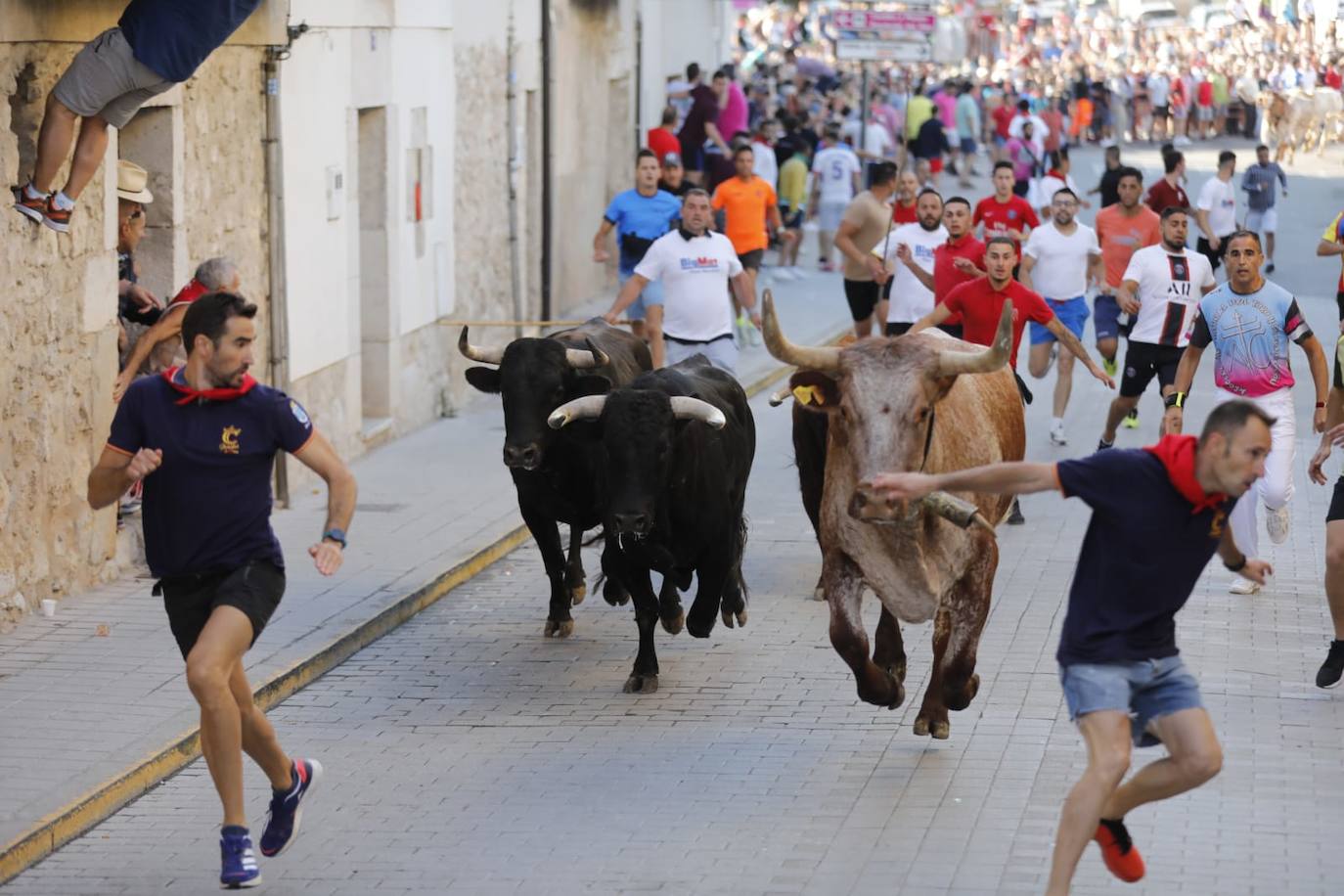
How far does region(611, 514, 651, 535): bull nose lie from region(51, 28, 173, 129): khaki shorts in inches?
129

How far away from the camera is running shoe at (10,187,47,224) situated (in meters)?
10.8

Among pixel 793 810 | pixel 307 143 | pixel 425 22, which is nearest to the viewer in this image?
pixel 793 810

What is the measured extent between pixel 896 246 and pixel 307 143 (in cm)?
439

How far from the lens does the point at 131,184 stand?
12484mm

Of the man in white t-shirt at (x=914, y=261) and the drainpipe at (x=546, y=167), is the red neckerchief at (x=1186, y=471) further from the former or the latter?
the drainpipe at (x=546, y=167)

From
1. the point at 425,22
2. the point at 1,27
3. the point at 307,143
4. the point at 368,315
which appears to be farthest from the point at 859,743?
the point at 425,22

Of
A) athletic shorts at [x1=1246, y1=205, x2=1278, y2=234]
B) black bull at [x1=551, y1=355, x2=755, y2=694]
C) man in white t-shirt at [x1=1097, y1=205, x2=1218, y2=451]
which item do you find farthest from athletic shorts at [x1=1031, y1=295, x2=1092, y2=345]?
athletic shorts at [x1=1246, y1=205, x2=1278, y2=234]

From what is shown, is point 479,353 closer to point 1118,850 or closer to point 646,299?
point 646,299

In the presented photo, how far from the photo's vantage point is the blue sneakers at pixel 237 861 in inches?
286

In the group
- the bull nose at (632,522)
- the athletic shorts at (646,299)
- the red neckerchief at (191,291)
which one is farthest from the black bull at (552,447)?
the athletic shorts at (646,299)

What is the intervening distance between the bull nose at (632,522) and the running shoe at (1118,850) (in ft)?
11.2

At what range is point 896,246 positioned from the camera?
16594 millimetres

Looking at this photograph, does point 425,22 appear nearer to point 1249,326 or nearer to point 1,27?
point 1,27

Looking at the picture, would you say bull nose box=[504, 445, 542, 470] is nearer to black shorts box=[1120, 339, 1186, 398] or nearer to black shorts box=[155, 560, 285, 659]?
black shorts box=[155, 560, 285, 659]
